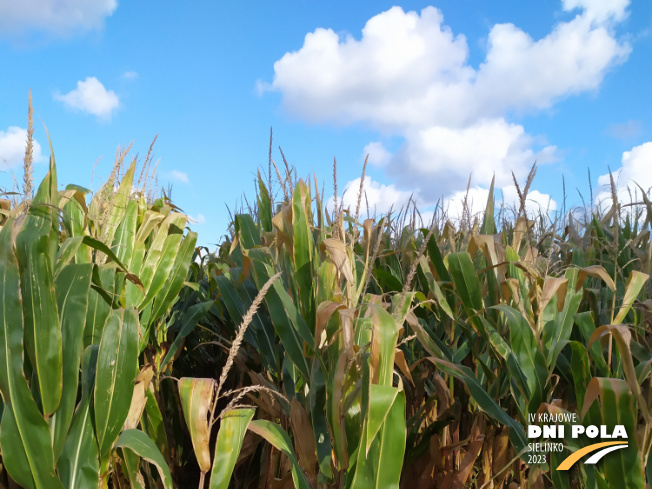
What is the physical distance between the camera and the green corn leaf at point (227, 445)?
1.26 metres

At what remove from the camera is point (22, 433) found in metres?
1.28

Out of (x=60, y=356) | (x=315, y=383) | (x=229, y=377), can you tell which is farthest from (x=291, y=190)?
(x=229, y=377)

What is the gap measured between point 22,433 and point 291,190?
0.99 metres

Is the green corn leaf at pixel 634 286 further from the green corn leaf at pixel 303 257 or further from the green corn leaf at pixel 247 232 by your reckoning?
the green corn leaf at pixel 247 232

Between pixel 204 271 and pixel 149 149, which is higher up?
pixel 149 149

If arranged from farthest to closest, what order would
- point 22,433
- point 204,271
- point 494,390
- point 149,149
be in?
1. point 204,271
2. point 149,149
3. point 494,390
4. point 22,433

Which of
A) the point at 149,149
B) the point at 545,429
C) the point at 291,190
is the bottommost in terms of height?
the point at 545,429

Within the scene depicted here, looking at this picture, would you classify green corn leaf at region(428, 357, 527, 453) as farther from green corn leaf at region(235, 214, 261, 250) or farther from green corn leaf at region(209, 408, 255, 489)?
green corn leaf at region(235, 214, 261, 250)

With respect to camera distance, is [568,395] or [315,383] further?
Answer: [568,395]

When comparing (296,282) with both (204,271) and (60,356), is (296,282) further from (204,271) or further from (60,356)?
(204,271)

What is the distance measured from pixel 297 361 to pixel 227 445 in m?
0.34


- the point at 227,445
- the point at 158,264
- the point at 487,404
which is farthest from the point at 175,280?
the point at 487,404

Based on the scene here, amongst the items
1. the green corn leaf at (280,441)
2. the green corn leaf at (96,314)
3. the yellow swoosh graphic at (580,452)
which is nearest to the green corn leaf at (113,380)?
the green corn leaf at (96,314)

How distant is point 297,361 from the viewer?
1.52m
